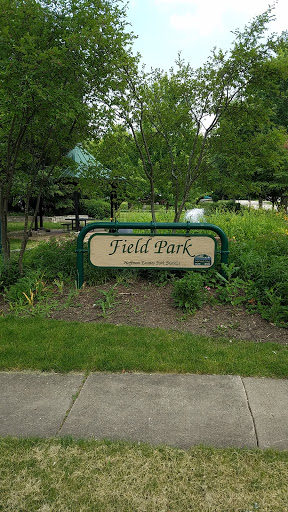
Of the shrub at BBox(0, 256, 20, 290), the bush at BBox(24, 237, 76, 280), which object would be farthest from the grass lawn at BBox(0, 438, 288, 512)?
the shrub at BBox(0, 256, 20, 290)

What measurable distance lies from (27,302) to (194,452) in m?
3.39

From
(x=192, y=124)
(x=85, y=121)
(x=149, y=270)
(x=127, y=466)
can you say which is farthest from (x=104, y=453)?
(x=192, y=124)

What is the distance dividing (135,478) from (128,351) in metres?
1.57

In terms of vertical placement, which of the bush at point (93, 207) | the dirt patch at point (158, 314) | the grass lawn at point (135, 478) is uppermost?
the bush at point (93, 207)

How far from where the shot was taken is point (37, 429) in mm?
2529

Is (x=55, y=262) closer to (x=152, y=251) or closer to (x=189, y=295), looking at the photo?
(x=152, y=251)

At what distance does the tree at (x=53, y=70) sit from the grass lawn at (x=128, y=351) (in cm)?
222

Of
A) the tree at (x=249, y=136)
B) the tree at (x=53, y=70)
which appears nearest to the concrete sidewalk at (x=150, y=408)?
the tree at (x=53, y=70)

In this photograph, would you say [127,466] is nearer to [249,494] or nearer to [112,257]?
[249,494]

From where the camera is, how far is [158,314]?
461 centimetres

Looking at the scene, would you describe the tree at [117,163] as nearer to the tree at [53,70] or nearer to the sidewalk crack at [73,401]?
the tree at [53,70]

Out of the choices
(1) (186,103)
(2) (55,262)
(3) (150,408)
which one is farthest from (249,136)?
(3) (150,408)

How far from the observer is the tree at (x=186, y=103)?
5789 mm

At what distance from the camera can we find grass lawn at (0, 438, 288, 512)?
193 cm
